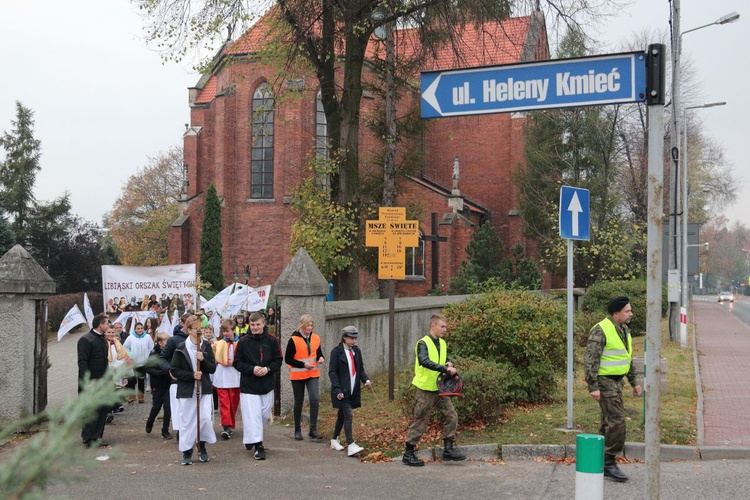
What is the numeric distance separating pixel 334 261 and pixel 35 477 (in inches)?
711

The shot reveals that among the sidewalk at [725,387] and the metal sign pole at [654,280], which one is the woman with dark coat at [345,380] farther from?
the metal sign pole at [654,280]

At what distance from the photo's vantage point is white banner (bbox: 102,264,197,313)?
54.2ft

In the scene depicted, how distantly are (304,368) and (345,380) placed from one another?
40.1 inches

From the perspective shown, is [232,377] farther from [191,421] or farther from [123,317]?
[123,317]

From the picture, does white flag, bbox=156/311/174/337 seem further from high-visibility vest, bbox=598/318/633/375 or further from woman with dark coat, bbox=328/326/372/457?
high-visibility vest, bbox=598/318/633/375

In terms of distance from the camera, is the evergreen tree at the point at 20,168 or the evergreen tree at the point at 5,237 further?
the evergreen tree at the point at 20,168

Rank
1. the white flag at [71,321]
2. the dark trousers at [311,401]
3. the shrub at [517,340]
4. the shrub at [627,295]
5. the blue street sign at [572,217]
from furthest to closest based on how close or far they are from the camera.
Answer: the shrub at [627,295]
the white flag at [71,321]
the shrub at [517,340]
the dark trousers at [311,401]
the blue street sign at [572,217]

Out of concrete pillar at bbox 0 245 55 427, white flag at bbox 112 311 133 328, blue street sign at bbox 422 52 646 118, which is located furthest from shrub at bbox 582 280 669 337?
blue street sign at bbox 422 52 646 118

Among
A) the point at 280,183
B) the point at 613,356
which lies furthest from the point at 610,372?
the point at 280,183

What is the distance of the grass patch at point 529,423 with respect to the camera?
9492mm

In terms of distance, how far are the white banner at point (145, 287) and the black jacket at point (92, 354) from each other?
18.2ft

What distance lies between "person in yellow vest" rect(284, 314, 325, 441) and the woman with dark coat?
2.37 feet

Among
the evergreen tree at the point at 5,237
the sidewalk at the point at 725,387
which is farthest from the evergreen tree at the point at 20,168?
the sidewalk at the point at 725,387

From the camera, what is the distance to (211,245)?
3712 centimetres
